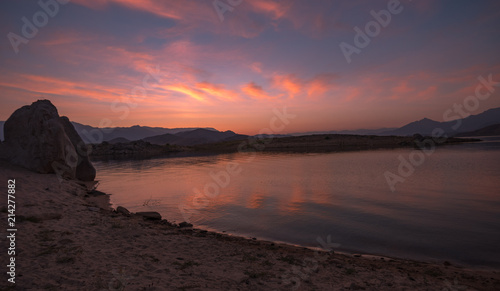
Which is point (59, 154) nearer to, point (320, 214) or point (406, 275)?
point (320, 214)

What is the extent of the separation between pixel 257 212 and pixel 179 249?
20.4 feet

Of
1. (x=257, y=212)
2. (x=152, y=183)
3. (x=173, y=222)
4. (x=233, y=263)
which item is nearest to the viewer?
(x=233, y=263)

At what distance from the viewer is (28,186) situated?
14.1 meters

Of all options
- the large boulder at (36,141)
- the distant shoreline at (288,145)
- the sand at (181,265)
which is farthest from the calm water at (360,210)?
the distant shoreline at (288,145)

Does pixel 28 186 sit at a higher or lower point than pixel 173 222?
higher

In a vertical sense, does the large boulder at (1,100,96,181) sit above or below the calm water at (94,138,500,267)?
above

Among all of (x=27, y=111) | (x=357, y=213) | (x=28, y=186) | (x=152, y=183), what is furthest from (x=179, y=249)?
(x=27, y=111)

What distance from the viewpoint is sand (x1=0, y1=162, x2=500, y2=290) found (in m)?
5.75

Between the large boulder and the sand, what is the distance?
1199 centimetres

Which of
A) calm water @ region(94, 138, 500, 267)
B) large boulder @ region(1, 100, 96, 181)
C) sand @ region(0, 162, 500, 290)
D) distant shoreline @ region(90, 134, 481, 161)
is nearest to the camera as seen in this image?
sand @ region(0, 162, 500, 290)

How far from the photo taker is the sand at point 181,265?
575 centimetres

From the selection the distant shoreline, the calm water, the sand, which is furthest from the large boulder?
the distant shoreline

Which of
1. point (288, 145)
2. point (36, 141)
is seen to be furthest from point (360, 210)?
point (288, 145)

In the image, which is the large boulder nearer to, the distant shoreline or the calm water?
the calm water
